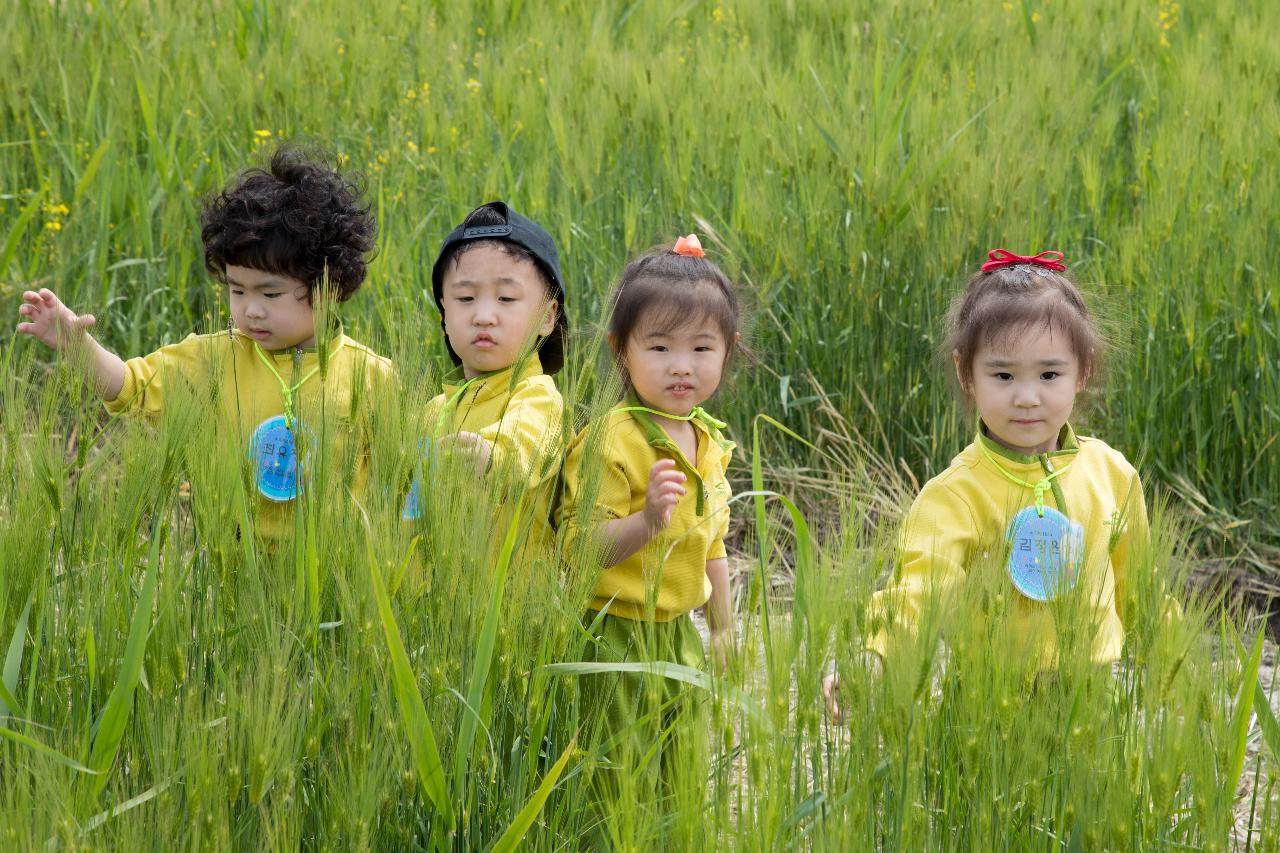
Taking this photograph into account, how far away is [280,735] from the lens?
46.4 inches

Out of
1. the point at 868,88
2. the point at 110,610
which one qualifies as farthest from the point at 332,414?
the point at 868,88

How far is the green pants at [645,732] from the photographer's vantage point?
1.22m

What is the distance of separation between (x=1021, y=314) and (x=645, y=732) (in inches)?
32.7

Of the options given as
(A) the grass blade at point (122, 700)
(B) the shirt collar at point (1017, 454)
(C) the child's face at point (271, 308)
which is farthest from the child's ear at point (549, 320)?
(A) the grass blade at point (122, 700)

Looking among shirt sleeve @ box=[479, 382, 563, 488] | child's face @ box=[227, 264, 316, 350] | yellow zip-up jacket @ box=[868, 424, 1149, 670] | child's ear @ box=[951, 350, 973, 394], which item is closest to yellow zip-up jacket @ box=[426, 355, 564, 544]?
shirt sleeve @ box=[479, 382, 563, 488]

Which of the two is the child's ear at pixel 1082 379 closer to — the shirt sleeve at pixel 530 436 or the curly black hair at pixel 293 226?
the shirt sleeve at pixel 530 436

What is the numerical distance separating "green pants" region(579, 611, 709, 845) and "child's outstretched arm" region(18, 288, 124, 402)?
0.68 metres

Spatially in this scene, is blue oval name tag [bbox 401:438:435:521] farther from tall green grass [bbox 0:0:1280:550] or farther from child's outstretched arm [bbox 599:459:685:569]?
tall green grass [bbox 0:0:1280:550]

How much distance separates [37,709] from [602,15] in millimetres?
4025

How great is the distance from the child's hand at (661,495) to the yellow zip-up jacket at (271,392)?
1.15 feet

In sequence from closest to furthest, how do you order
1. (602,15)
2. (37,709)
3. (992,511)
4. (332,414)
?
(37,709)
(332,414)
(992,511)
(602,15)

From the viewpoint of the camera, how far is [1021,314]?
78.1 inches

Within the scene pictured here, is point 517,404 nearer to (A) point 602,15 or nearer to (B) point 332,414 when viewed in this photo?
(B) point 332,414

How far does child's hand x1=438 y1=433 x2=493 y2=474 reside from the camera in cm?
148
